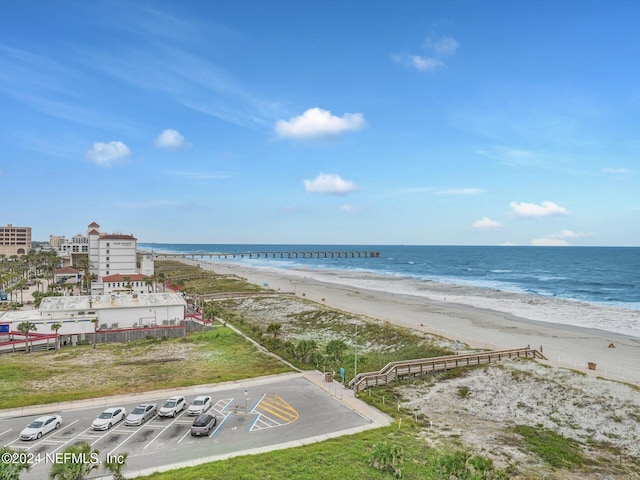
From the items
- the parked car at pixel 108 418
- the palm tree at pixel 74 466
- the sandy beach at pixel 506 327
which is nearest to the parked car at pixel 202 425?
the parked car at pixel 108 418

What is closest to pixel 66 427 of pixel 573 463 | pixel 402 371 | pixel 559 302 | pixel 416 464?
pixel 416 464

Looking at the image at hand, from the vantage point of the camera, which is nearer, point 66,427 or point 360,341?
point 66,427

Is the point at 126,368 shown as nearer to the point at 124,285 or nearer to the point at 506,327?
the point at 124,285

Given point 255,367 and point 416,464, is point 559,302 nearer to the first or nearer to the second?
point 255,367

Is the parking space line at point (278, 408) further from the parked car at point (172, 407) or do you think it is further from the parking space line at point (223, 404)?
the parked car at point (172, 407)

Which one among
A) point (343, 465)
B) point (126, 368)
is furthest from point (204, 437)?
point (126, 368)
